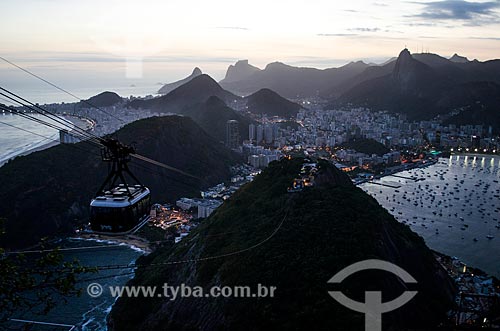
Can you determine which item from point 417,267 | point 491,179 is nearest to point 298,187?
point 417,267

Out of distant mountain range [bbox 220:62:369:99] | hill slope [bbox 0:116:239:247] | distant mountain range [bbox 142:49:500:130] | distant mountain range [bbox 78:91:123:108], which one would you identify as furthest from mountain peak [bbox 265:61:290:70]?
hill slope [bbox 0:116:239:247]

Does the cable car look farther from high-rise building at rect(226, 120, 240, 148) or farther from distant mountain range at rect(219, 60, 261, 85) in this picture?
distant mountain range at rect(219, 60, 261, 85)

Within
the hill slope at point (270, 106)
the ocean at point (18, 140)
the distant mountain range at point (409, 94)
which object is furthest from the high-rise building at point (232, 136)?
the hill slope at point (270, 106)

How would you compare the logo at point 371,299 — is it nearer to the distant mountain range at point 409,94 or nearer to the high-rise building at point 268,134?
the high-rise building at point 268,134

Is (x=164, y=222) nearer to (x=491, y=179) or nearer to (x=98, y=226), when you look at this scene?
(x=98, y=226)

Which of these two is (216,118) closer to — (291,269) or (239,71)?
(291,269)

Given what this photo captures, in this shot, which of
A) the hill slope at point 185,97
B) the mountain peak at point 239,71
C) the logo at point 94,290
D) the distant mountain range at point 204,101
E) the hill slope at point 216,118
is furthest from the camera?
the mountain peak at point 239,71
